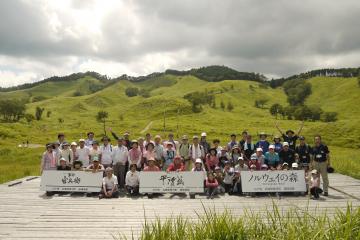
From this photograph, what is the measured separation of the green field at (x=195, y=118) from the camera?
179 ft

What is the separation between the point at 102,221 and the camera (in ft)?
31.2

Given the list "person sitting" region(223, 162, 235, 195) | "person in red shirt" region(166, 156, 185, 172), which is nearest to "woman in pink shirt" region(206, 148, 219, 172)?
"person sitting" region(223, 162, 235, 195)

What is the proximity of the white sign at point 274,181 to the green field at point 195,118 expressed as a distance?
559 cm

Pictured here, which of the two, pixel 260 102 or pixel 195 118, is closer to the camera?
pixel 195 118

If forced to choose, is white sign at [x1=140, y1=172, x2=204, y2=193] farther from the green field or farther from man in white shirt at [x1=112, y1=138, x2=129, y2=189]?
the green field

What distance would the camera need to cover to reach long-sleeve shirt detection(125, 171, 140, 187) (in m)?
13.4

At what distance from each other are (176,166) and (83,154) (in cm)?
337

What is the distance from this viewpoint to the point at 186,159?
14523mm

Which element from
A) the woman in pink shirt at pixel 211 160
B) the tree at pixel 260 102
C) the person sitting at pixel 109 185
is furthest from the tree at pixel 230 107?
the person sitting at pixel 109 185

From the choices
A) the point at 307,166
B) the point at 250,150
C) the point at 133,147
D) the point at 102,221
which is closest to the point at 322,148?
the point at 307,166

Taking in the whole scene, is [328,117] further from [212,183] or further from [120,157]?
[120,157]

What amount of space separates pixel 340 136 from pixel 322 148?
4820 centimetres

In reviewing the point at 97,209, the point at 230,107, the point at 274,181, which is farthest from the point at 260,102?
the point at 97,209

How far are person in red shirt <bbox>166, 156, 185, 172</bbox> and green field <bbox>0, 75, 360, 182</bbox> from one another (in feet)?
27.9
